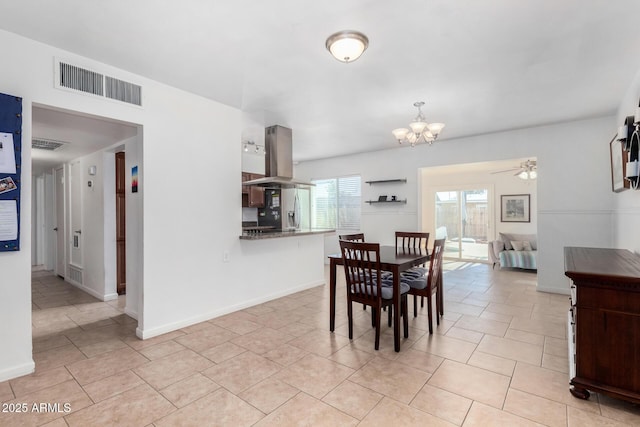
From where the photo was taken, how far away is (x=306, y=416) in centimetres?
190

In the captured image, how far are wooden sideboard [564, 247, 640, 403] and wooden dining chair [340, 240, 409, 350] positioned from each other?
4.36ft

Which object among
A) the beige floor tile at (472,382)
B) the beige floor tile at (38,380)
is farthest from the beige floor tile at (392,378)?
the beige floor tile at (38,380)

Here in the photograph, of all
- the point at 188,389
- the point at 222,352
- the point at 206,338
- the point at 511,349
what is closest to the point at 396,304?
the point at 511,349

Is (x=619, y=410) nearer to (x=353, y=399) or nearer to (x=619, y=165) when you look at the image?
(x=353, y=399)

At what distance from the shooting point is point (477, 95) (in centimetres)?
357

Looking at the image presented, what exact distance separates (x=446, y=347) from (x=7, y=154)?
153 inches

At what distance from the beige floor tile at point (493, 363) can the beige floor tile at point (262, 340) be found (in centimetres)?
168

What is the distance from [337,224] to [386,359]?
5.06 m

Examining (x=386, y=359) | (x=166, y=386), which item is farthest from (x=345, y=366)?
(x=166, y=386)

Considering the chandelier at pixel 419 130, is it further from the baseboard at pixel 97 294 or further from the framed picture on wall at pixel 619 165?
the baseboard at pixel 97 294

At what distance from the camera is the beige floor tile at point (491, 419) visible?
1.81 m

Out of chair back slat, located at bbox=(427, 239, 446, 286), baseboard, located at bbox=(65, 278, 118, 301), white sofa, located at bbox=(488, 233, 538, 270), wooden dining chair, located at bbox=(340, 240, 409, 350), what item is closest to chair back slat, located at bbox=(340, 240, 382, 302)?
wooden dining chair, located at bbox=(340, 240, 409, 350)

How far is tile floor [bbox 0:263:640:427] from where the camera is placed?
6.24 feet

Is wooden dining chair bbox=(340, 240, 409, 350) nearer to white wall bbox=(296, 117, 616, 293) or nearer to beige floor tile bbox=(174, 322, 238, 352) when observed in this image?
beige floor tile bbox=(174, 322, 238, 352)
